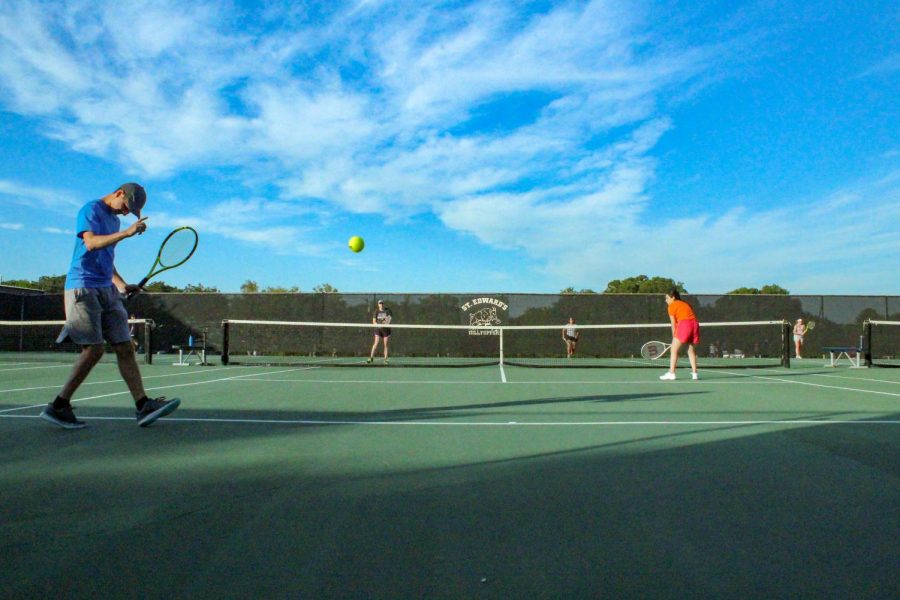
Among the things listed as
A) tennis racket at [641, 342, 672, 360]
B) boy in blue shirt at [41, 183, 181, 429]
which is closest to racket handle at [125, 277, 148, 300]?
boy in blue shirt at [41, 183, 181, 429]

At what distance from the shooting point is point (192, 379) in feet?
29.3

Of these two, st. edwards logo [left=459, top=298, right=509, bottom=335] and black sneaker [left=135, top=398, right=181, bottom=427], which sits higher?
st. edwards logo [left=459, top=298, right=509, bottom=335]

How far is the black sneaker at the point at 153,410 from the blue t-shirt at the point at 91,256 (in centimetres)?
90

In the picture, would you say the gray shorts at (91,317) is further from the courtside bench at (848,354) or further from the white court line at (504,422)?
the courtside bench at (848,354)

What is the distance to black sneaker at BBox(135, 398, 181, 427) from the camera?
4.40m

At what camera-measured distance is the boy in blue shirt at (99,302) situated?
4.27 m

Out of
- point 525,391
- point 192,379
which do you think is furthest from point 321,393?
point 192,379

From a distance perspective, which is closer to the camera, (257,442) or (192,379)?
(257,442)

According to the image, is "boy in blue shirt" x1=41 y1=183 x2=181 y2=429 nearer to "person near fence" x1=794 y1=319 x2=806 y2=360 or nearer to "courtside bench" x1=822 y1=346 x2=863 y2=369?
"courtside bench" x1=822 y1=346 x2=863 y2=369

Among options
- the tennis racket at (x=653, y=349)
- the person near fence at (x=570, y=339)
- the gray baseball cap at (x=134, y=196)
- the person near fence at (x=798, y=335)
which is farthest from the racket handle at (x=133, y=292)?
the person near fence at (x=798, y=335)

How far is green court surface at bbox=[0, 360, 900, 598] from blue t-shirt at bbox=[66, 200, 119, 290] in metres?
1.01

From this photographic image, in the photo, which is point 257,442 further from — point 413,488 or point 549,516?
point 549,516

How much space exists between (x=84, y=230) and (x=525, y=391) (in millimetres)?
4830

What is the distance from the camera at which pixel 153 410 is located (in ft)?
14.6
